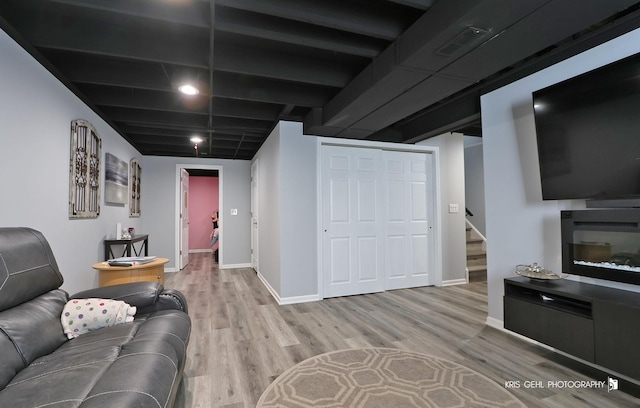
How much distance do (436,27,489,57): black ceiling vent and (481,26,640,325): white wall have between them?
3.59 ft

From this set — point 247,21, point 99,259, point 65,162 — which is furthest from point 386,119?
point 99,259

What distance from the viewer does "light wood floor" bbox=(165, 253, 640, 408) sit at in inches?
72.5

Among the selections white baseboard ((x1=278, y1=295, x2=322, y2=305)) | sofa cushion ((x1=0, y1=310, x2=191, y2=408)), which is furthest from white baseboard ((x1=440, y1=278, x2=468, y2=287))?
sofa cushion ((x1=0, y1=310, x2=191, y2=408))

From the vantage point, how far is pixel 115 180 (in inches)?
156

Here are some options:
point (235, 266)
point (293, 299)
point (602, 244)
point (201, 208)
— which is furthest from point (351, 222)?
point (201, 208)

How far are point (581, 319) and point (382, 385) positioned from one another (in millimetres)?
1383

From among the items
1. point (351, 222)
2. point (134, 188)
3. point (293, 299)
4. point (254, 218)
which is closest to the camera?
point (293, 299)

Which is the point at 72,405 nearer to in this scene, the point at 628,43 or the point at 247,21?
the point at 247,21

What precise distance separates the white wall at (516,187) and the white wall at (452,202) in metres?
1.61

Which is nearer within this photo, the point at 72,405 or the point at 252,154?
the point at 72,405

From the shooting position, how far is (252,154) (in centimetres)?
605

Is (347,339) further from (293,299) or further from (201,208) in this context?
(201,208)

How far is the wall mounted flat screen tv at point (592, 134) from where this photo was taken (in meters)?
1.82

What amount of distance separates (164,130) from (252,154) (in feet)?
6.21
